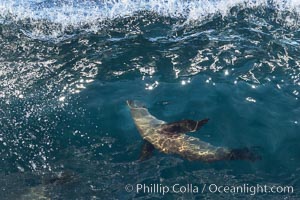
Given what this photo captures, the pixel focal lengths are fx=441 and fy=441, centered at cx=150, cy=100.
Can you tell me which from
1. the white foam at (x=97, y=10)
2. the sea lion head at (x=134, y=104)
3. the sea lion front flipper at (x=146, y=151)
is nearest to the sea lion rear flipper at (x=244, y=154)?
the sea lion front flipper at (x=146, y=151)

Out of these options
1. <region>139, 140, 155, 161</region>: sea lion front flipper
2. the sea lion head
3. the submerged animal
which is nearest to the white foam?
the sea lion head

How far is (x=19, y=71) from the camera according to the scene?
409 inches

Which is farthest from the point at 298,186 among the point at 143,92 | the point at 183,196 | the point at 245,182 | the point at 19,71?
the point at 19,71

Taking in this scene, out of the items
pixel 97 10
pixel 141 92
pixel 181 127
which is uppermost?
pixel 97 10

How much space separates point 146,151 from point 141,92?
1.84 meters

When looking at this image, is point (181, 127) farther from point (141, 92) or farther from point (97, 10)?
point (97, 10)

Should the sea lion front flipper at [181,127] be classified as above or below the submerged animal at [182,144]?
above

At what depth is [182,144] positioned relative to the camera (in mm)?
8156

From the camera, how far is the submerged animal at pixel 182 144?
8.01m

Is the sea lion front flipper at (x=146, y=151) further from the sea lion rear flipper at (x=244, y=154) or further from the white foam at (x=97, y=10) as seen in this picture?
the white foam at (x=97, y=10)

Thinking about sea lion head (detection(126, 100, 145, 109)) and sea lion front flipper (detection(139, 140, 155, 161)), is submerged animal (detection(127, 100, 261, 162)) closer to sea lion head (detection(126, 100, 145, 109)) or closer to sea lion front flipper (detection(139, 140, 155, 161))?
sea lion front flipper (detection(139, 140, 155, 161))

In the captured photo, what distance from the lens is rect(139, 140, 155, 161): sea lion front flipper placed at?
817cm

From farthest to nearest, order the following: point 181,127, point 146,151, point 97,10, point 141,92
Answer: point 97,10, point 141,92, point 181,127, point 146,151

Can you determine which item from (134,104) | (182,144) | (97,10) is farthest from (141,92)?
(97,10)
